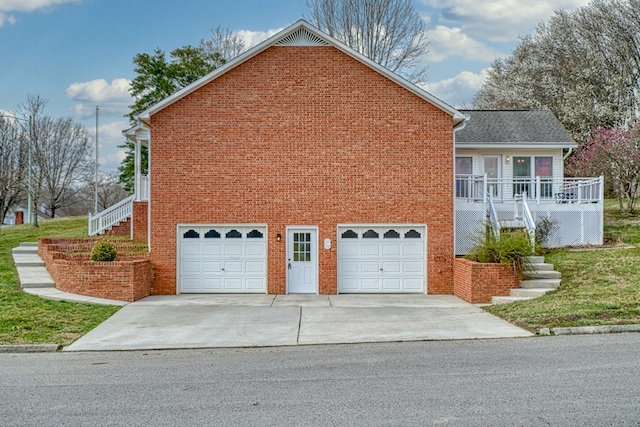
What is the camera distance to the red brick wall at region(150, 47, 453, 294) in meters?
18.2

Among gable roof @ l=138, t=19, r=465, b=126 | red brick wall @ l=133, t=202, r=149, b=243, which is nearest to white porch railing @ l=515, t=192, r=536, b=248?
gable roof @ l=138, t=19, r=465, b=126

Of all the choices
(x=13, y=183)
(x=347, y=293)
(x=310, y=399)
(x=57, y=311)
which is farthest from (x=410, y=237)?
(x=13, y=183)

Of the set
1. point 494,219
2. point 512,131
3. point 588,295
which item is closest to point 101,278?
point 494,219

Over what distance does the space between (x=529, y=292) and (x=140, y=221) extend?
47.6ft

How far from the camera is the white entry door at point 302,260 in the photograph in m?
18.3

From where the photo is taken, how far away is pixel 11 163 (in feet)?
113

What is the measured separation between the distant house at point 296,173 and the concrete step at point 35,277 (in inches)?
122

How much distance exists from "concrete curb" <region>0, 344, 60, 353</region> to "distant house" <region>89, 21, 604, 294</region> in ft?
23.3

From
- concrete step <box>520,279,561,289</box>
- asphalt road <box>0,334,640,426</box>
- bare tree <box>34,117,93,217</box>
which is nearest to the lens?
asphalt road <box>0,334,640,426</box>

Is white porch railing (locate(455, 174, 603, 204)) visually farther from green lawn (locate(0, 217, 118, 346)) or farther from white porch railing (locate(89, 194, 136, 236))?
white porch railing (locate(89, 194, 136, 236))

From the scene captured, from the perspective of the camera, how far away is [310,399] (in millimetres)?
7277

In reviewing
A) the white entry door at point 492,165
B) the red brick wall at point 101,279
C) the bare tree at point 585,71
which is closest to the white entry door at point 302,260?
the red brick wall at point 101,279

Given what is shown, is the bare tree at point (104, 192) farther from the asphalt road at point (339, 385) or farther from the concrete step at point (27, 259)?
the asphalt road at point (339, 385)

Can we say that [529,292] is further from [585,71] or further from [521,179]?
[585,71]
